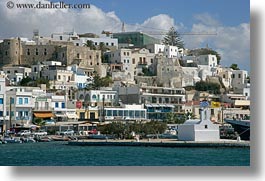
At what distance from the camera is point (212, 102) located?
95.3ft

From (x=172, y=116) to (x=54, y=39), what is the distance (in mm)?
11157

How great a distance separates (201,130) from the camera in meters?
17.7

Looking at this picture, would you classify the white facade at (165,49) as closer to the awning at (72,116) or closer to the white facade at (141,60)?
the white facade at (141,60)

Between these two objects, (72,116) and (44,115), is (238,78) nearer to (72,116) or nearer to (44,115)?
(72,116)

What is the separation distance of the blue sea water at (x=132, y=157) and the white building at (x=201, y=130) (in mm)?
771

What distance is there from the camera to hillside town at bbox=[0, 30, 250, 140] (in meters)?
25.2

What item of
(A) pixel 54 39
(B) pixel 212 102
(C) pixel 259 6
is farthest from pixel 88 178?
(A) pixel 54 39

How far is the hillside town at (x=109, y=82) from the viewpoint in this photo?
82.8 feet

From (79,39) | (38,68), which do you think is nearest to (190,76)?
(79,39)

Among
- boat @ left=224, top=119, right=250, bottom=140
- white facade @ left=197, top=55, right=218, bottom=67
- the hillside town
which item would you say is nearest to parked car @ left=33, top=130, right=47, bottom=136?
the hillside town

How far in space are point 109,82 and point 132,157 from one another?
16.5 metres

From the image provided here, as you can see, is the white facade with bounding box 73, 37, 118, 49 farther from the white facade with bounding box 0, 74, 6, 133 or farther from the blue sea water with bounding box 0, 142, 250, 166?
the blue sea water with bounding box 0, 142, 250, 166

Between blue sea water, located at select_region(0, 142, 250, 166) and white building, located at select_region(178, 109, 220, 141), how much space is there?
77 centimetres

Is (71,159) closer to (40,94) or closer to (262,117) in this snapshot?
(262,117)
